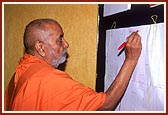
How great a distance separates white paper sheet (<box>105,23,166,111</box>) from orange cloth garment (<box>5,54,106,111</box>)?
0.20m

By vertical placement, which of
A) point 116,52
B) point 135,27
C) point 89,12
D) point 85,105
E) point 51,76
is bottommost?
point 85,105

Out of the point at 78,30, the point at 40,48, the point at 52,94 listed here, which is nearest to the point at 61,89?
the point at 52,94

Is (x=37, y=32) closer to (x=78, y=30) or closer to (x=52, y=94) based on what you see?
(x=52, y=94)

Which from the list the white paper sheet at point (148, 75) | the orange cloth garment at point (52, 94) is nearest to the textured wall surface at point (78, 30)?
the white paper sheet at point (148, 75)

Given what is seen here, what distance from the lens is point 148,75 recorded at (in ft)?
3.92

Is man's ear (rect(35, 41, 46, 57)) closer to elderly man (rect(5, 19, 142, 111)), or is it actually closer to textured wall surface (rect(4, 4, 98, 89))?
elderly man (rect(5, 19, 142, 111))

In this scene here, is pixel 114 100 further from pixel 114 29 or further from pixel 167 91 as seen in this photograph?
pixel 114 29

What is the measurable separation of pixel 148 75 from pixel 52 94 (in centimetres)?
48

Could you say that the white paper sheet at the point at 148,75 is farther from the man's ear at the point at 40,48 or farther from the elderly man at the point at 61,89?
the man's ear at the point at 40,48

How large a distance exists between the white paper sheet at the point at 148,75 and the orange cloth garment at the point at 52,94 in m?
0.20

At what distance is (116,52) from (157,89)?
426 mm

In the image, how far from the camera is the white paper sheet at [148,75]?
112 cm

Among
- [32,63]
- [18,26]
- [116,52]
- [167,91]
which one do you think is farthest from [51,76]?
[18,26]

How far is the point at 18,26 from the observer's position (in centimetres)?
231
